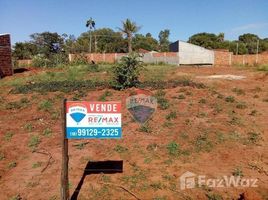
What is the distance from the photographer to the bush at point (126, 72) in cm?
1310

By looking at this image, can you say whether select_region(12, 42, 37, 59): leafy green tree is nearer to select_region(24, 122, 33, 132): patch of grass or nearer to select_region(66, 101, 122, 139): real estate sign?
select_region(24, 122, 33, 132): patch of grass

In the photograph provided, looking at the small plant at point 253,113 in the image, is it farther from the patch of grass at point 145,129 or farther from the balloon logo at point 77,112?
the balloon logo at point 77,112

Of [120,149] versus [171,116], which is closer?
[120,149]

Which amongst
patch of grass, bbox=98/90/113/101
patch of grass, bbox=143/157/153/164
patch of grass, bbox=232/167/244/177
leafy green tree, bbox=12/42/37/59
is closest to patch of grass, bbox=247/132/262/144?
patch of grass, bbox=232/167/244/177

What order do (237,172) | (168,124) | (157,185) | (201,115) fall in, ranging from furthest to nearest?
1. (201,115)
2. (168,124)
3. (237,172)
4. (157,185)

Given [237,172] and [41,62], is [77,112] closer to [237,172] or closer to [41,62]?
[237,172]

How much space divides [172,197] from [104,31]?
68.2m

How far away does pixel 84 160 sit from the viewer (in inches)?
264

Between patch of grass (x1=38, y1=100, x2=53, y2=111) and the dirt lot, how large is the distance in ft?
0.11

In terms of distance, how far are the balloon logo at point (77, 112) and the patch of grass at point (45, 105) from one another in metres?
6.61

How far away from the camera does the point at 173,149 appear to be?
7117 millimetres

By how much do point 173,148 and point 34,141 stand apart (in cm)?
340
